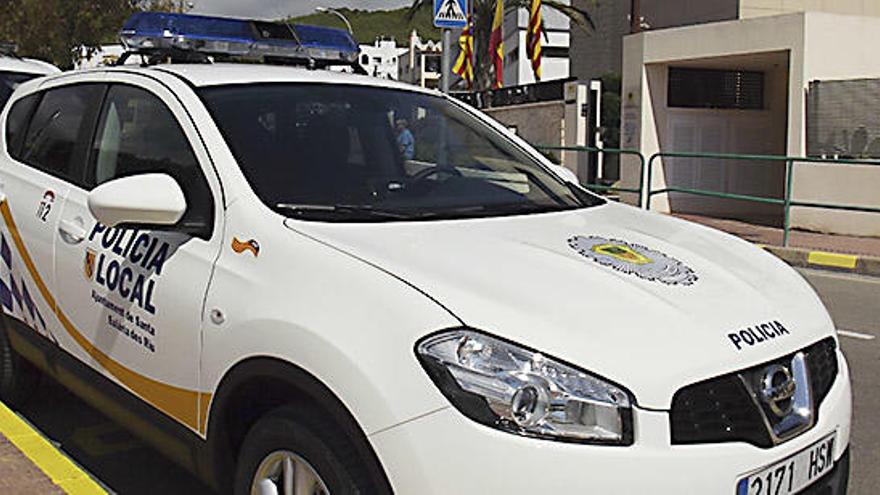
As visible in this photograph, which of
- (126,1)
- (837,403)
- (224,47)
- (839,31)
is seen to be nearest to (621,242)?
(837,403)

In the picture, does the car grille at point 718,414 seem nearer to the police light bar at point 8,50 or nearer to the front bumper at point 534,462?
the front bumper at point 534,462

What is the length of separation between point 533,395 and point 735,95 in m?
16.3

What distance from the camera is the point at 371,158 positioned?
11.9 feet

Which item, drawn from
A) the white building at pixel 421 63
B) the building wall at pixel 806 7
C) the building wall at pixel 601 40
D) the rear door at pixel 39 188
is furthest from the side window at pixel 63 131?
the white building at pixel 421 63

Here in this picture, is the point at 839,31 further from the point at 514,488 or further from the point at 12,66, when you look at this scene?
the point at 514,488

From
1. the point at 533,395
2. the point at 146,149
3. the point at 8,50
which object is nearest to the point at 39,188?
the point at 146,149

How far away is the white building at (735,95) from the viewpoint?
1462 centimetres

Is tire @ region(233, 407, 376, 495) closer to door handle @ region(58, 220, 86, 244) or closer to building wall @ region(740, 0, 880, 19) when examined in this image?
door handle @ region(58, 220, 86, 244)

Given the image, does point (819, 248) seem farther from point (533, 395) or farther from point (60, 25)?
point (60, 25)

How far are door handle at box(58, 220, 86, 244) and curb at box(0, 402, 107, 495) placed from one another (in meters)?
0.83

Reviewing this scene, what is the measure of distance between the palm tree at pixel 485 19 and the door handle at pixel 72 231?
1038 inches

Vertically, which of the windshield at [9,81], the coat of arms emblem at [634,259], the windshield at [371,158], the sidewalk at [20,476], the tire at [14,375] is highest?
the windshield at [9,81]

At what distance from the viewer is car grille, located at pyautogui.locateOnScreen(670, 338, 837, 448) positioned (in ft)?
7.72

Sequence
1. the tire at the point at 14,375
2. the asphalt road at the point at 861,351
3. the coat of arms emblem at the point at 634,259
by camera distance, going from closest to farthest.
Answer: the coat of arms emblem at the point at 634,259, the asphalt road at the point at 861,351, the tire at the point at 14,375
